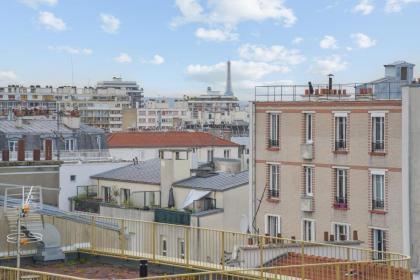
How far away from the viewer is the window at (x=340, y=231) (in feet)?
127

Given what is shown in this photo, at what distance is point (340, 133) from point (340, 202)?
323cm

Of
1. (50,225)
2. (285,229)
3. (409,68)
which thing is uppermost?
(409,68)

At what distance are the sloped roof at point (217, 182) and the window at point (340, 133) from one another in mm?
6560

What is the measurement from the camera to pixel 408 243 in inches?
1411

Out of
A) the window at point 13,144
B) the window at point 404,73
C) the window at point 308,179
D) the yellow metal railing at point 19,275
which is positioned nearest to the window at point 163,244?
the yellow metal railing at point 19,275

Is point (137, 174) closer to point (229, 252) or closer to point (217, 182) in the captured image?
point (217, 182)

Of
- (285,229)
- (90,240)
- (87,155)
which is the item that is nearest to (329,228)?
(285,229)

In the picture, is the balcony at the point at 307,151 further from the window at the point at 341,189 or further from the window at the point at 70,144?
the window at the point at 70,144

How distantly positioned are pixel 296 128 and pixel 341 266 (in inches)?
944

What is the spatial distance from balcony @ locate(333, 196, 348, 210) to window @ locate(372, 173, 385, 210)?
1.56 meters

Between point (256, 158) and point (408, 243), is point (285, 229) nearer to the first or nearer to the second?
point (256, 158)

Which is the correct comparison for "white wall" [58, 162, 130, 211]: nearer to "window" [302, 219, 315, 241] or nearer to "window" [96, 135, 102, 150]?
"window" [96, 135, 102, 150]

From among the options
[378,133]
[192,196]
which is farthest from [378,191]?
[192,196]

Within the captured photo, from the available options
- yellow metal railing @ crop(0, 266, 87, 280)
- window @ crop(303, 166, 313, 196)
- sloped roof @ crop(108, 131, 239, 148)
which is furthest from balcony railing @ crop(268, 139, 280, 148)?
sloped roof @ crop(108, 131, 239, 148)
